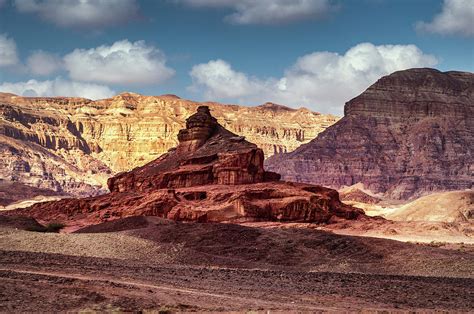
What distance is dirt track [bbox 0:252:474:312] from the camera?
17.4m

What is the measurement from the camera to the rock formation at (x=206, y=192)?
56.5 metres

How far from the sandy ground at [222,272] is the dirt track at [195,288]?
0.13ft

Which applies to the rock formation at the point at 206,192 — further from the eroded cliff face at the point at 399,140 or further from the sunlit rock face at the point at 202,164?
the eroded cliff face at the point at 399,140

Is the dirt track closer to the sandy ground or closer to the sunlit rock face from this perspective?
the sandy ground

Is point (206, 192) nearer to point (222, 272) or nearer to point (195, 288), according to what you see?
point (222, 272)

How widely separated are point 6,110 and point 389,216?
416 ft

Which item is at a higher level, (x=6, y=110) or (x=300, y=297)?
(x=6, y=110)

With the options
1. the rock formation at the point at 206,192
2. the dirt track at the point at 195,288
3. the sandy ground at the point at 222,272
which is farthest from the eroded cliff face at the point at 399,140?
the dirt track at the point at 195,288

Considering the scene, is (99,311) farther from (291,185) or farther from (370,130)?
(370,130)

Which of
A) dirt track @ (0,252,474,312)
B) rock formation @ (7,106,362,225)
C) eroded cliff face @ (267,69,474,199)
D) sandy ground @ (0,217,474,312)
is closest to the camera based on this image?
dirt track @ (0,252,474,312)

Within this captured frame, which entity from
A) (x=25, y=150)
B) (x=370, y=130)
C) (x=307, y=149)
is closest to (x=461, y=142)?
(x=370, y=130)

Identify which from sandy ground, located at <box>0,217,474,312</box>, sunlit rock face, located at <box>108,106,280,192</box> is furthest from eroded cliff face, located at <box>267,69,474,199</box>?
sandy ground, located at <box>0,217,474,312</box>

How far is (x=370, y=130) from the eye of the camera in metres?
177

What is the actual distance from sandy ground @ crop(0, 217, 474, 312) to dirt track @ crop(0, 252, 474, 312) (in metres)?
0.04
